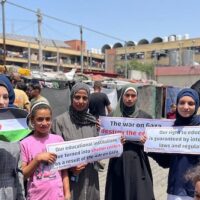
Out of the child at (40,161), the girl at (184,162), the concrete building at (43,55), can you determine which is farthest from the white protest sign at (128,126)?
the concrete building at (43,55)

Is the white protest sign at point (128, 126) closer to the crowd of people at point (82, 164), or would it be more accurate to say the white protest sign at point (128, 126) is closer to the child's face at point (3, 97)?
the crowd of people at point (82, 164)

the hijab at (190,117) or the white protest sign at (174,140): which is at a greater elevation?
the hijab at (190,117)

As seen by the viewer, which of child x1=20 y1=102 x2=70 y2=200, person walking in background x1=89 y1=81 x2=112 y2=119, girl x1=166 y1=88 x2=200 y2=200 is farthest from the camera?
person walking in background x1=89 y1=81 x2=112 y2=119

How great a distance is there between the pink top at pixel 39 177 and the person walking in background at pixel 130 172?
0.96 metres

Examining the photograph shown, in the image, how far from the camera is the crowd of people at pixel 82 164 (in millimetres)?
2717

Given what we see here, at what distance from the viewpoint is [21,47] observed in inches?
2657

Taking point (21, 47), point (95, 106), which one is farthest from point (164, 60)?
point (95, 106)

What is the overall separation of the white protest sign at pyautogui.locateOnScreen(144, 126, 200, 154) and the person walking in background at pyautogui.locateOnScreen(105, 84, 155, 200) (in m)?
0.10

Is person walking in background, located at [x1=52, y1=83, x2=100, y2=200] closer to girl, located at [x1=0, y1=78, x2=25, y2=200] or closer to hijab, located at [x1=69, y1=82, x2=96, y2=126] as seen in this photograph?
hijab, located at [x1=69, y1=82, x2=96, y2=126]

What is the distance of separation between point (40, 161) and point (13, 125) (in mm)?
348

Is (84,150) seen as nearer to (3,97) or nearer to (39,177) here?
(39,177)

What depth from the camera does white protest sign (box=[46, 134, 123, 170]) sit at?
10.7 ft

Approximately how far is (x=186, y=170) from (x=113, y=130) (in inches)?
36.1

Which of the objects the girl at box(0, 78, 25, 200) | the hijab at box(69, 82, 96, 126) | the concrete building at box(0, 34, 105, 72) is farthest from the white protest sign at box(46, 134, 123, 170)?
the concrete building at box(0, 34, 105, 72)
